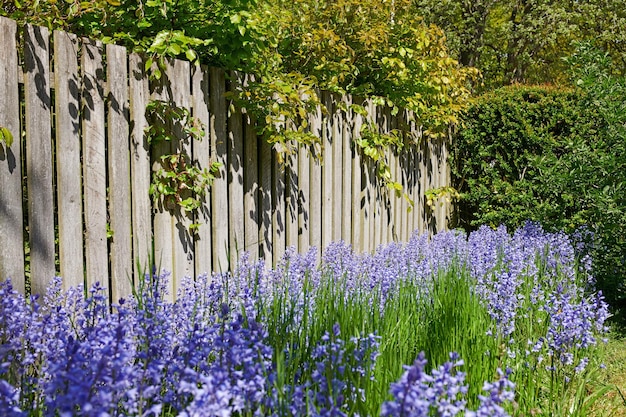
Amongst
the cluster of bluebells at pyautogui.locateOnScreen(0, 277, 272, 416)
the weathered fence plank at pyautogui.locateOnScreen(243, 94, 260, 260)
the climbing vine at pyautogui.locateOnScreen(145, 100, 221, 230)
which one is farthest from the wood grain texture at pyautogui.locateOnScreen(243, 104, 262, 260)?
the cluster of bluebells at pyautogui.locateOnScreen(0, 277, 272, 416)

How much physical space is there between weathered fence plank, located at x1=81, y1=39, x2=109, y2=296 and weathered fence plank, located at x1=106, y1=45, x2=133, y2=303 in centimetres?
5

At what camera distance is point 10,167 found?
2.44 metres

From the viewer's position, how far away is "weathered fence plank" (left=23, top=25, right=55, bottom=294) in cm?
252

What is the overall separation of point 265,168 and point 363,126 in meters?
1.41

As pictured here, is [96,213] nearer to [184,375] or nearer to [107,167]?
[107,167]

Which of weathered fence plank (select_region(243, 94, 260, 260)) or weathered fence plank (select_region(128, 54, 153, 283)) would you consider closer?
weathered fence plank (select_region(128, 54, 153, 283))

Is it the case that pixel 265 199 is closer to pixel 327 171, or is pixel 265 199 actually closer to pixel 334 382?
pixel 327 171

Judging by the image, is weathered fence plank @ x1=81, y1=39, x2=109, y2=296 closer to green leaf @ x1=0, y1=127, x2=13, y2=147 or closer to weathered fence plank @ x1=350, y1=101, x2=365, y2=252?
green leaf @ x1=0, y1=127, x2=13, y2=147

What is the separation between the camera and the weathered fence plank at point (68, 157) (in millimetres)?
2639

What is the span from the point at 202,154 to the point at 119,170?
63 cm

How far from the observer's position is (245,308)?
2119 mm

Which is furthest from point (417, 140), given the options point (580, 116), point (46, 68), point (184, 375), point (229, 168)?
point (184, 375)

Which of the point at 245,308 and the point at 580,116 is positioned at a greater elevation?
the point at 580,116

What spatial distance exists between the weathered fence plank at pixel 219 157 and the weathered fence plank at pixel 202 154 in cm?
4
